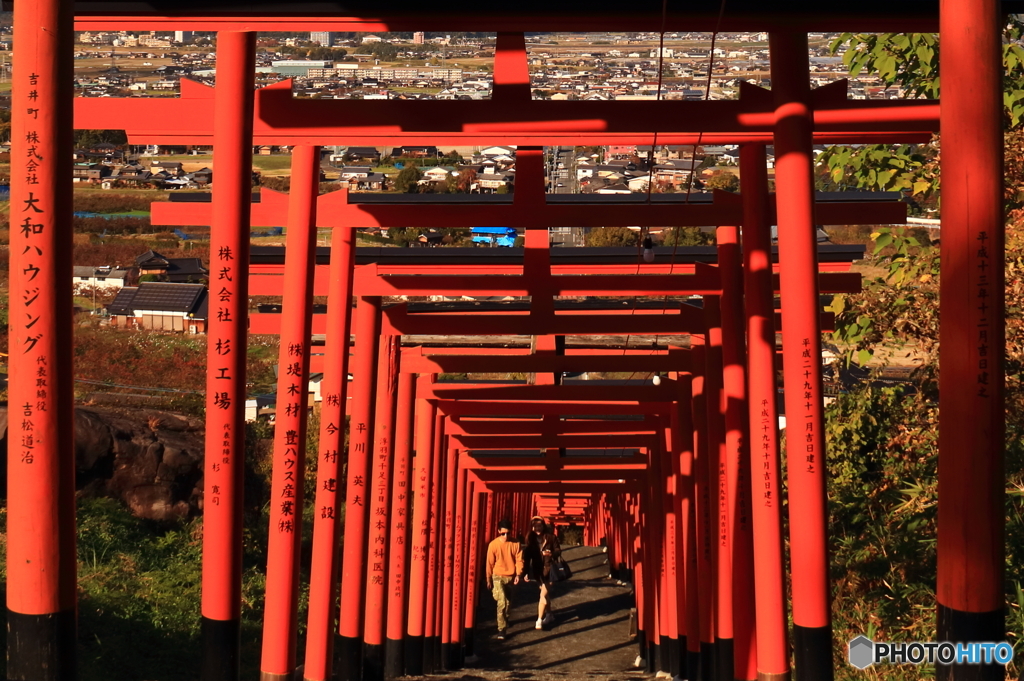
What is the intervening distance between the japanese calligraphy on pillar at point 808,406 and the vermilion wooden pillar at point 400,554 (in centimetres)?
759

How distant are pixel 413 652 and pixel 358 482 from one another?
4.96 meters

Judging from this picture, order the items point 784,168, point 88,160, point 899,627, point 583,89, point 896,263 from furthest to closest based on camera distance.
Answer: point 88,160 < point 583,89 < point 896,263 < point 899,627 < point 784,168

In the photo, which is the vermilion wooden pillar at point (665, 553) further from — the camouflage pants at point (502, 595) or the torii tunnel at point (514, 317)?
the camouflage pants at point (502, 595)

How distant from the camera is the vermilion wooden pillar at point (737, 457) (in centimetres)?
1041

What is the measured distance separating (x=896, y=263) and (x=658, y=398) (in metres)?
3.67

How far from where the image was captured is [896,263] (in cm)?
1402

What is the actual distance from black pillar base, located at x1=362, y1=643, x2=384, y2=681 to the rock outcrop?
5417 millimetres

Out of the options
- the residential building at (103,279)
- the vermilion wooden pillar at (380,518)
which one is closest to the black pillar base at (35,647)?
the vermilion wooden pillar at (380,518)

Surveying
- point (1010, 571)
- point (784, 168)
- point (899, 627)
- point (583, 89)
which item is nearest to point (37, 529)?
point (784, 168)

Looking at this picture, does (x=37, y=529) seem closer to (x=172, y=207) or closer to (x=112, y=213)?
(x=172, y=207)

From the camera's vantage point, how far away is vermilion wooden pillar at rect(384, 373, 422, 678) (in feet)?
50.2

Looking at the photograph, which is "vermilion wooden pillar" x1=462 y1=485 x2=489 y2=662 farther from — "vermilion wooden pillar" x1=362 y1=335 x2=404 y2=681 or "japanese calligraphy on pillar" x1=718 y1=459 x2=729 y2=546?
"japanese calligraphy on pillar" x1=718 y1=459 x2=729 y2=546

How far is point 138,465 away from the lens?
18.2 metres

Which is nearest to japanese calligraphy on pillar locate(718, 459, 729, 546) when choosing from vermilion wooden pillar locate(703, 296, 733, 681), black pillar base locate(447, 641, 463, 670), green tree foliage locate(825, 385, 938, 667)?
vermilion wooden pillar locate(703, 296, 733, 681)
